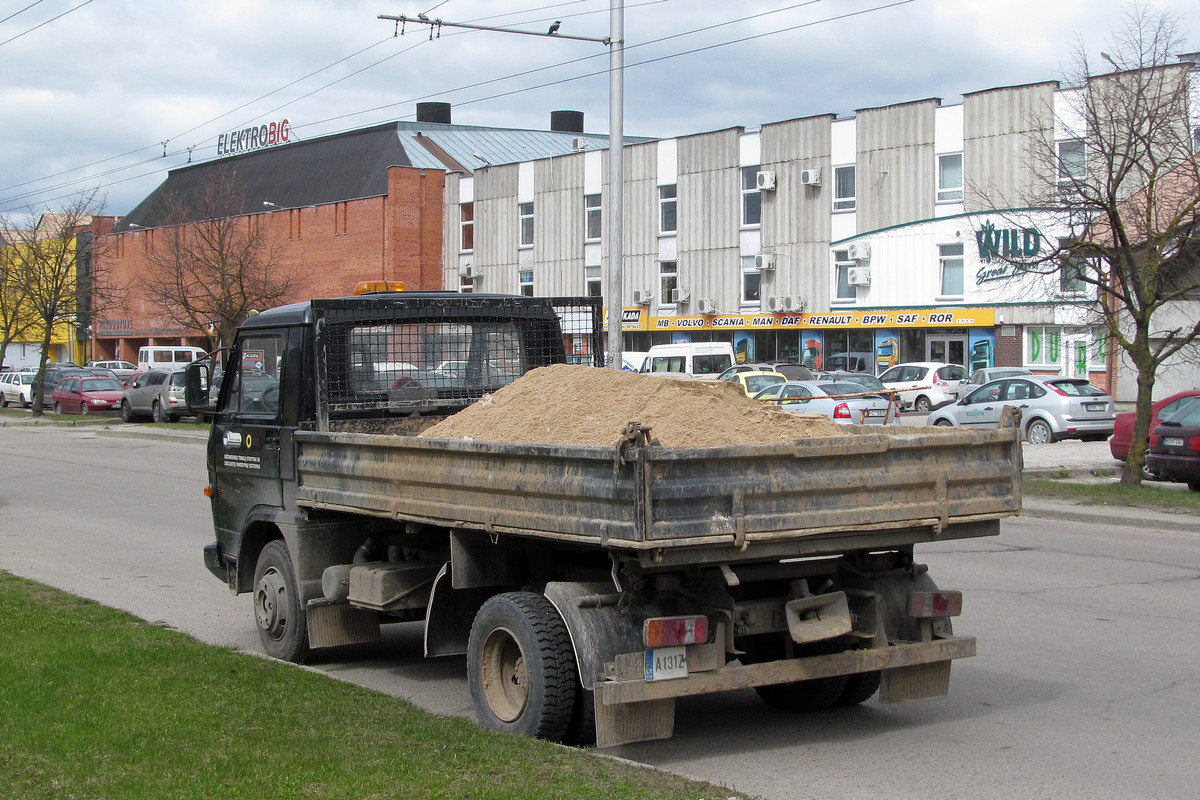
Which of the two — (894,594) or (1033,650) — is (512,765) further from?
(1033,650)

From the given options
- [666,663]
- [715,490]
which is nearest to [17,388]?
[666,663]

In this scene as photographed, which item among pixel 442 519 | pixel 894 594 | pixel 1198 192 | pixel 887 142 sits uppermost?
pixel 887 142

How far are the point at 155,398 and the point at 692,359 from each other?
17.8 metres

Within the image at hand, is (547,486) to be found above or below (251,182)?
below

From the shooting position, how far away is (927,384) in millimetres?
37906

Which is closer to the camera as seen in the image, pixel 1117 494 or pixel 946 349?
pixel 1117 494

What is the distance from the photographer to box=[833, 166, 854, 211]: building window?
1761 inches

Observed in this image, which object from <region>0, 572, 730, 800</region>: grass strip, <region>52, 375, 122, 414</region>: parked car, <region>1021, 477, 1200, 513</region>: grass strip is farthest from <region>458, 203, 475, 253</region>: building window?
<region>0, 572, 730, 800</region>: grass strip

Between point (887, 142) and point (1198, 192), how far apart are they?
92.0 feet

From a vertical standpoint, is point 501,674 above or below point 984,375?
below

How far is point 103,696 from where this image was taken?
20.9ft

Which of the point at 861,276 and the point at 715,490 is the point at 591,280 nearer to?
the point at 861,276

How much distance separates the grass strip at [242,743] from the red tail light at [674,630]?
56 cm

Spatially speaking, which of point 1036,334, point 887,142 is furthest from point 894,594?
point 887,142
